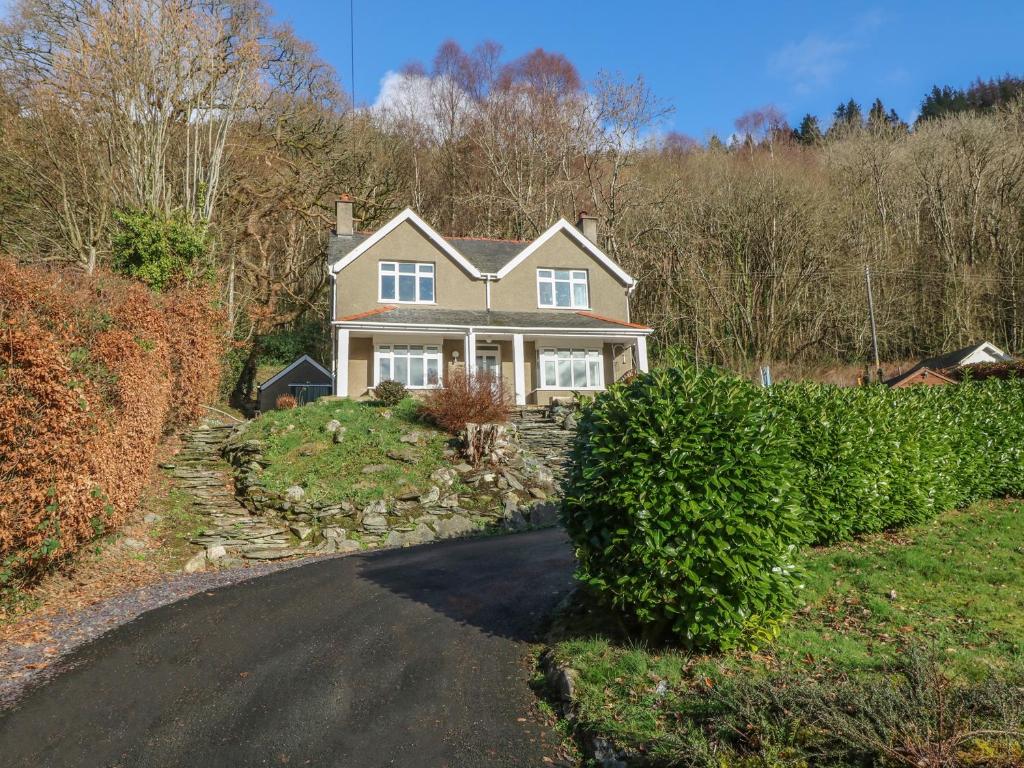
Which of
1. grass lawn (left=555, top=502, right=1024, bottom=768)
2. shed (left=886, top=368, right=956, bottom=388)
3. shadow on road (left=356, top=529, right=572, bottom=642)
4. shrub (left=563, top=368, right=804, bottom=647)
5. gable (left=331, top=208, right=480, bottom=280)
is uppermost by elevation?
gable (left=331, top=208, right=480, bottom=280)

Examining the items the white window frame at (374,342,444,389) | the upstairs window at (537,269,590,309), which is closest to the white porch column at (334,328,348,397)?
the white window frame at (374,342,444,389)

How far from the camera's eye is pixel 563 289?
26.4 meters

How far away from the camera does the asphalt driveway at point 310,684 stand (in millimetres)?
4758

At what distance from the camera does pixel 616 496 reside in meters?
5.50

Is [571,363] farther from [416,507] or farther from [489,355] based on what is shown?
[416,507]

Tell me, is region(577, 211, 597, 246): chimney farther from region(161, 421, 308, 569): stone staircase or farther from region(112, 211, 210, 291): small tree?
region(161, 421, 308, 569): stone staircase

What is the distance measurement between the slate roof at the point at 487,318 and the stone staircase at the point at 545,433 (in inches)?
165

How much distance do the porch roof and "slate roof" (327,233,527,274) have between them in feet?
7.71

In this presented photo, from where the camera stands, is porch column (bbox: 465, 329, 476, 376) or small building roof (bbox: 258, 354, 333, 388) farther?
small building roof (bbox: 258, 354, 333, 388)

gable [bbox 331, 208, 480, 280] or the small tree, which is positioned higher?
gable [bbox 331, 208, 480, 280]

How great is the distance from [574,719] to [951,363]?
3463cm

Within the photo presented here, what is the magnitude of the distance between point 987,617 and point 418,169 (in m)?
36.1

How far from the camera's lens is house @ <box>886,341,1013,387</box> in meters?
29.5

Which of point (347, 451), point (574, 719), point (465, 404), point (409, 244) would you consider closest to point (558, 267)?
point (409, 244)
